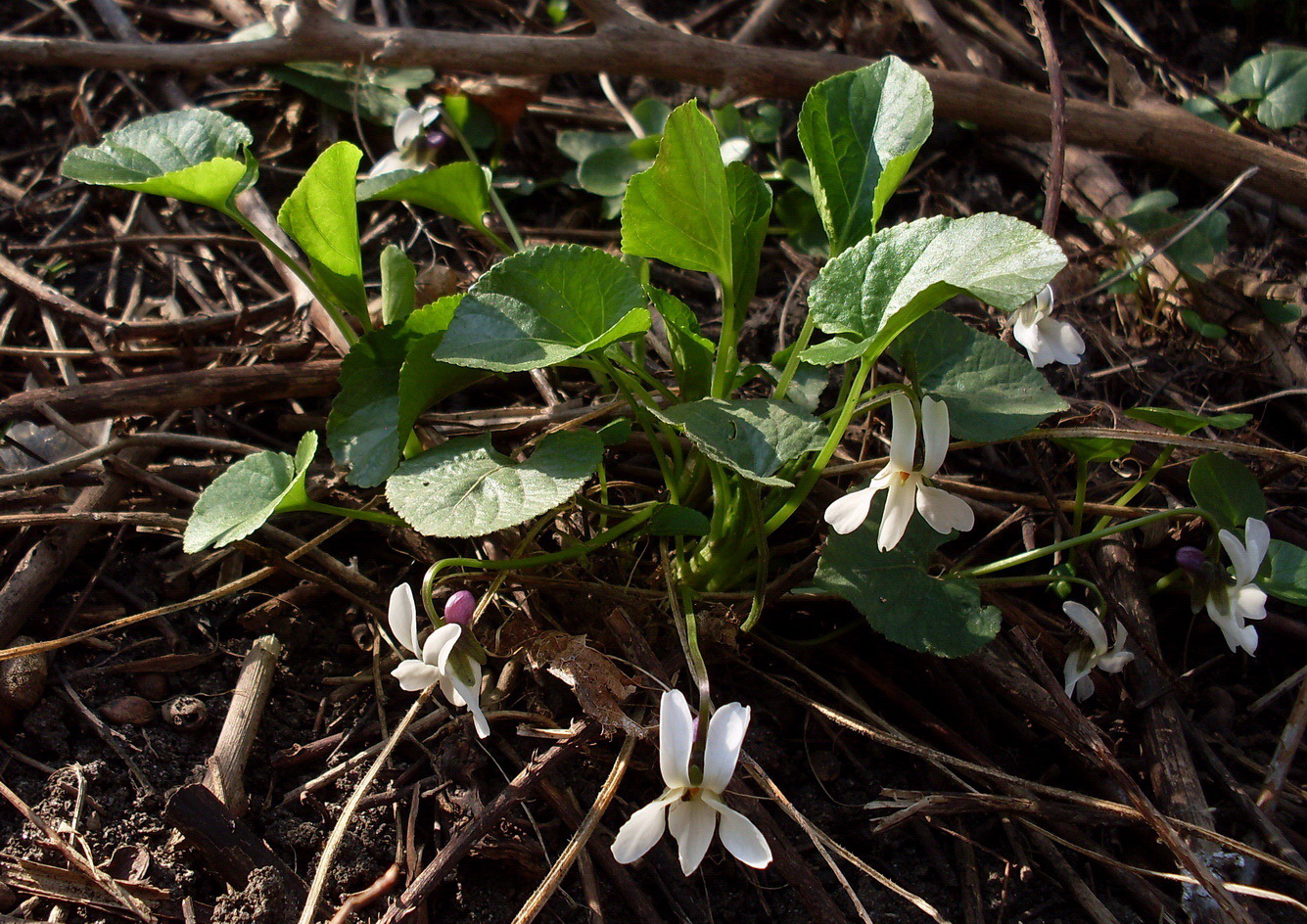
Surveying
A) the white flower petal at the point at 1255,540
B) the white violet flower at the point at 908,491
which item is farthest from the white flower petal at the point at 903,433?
the white flower petal at the point at 1255,540

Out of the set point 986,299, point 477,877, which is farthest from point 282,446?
point 986,299

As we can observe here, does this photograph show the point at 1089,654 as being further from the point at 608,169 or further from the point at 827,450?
the point at 608,169

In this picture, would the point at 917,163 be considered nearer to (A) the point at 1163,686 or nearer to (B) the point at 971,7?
(B) the point at 971,7

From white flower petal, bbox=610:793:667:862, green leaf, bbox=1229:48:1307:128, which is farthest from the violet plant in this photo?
green leaf, bbox=1229:48:1307:128

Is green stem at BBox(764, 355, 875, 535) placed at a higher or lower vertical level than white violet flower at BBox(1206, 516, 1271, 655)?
higher

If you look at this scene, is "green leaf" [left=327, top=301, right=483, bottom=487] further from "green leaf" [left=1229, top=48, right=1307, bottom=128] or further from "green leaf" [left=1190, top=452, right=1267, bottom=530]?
"green leaf" [left=1229, top=48, right=1307, bottom=128]

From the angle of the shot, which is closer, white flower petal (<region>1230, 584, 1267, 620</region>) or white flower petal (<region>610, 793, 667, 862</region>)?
white flower petal (<region>610, 793, 667, 862</region>)

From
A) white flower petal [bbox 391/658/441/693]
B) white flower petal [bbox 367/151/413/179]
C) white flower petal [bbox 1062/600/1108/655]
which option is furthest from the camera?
white flower petal [bbox 367/151/413/179]
